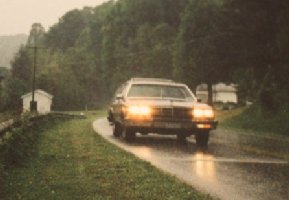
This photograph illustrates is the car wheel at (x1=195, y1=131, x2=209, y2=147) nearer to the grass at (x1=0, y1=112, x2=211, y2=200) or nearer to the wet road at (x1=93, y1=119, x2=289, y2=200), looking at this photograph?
the wet road at (x1=93, y1=119, x2=289, y2=200)

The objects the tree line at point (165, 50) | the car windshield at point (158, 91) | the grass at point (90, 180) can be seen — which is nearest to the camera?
the grass at point (90, 180)

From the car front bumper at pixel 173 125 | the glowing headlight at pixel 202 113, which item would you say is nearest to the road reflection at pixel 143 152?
the car front bumper at pixel 173 125

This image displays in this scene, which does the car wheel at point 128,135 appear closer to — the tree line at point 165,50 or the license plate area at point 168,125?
the license plate area at point 168,125

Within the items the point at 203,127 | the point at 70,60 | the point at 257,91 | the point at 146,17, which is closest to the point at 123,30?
the point at 146,17

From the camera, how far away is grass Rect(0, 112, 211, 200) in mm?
7016

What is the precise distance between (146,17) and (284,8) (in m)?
75.3

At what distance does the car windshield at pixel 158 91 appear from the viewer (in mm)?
16281

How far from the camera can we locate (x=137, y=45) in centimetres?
10012

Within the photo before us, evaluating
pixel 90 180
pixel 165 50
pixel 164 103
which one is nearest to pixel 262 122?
pixel 164 103

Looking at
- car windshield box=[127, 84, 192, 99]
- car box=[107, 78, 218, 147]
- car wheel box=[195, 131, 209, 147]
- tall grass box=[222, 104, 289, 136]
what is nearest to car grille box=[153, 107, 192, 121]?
car box=[107, 78, 218, 147]

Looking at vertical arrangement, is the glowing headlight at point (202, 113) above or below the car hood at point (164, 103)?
below

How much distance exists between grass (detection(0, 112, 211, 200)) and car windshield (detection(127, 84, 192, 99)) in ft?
15.9

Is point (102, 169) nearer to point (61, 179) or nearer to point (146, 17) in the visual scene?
point (61, 179)

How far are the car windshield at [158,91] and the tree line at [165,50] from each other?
14.6 metres
